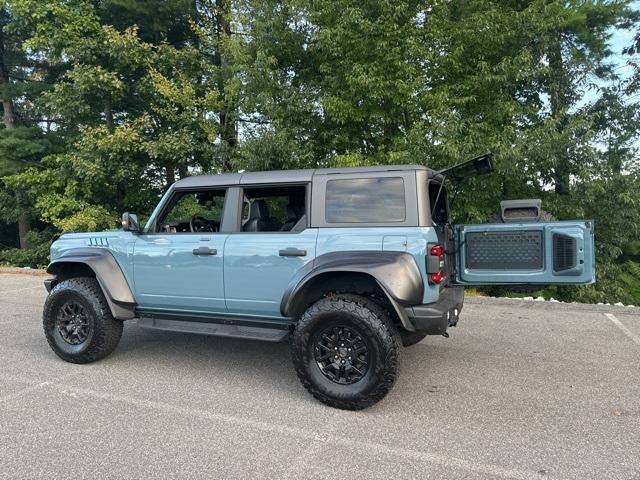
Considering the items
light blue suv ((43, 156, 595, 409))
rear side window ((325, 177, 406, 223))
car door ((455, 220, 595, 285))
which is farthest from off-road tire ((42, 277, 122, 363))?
car door ((455, 220, 595, 285))

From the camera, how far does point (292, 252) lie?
4047 mm

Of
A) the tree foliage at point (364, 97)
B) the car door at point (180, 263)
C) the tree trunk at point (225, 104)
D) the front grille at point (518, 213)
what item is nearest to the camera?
the front grille at point (518, 213)

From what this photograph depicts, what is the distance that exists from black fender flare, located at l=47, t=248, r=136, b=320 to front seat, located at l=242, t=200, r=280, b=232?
141cm

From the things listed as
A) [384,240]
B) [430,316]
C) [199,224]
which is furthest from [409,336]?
[199,224]

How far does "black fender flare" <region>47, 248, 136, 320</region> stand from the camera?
476 centimetres

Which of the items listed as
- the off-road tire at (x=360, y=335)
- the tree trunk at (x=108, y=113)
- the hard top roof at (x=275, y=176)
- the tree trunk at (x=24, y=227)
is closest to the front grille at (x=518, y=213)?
the hard top roof at (x=275, y=176)

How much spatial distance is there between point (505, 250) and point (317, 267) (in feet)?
5.32

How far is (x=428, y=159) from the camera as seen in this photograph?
8.74 metres

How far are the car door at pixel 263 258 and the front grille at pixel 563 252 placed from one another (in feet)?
6.47

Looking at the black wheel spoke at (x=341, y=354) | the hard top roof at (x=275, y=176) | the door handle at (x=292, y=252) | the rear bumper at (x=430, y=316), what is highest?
the hard top roof at (x=275, y=176)

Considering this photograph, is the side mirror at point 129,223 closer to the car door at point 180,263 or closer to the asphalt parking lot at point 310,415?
the car door at point 180,263

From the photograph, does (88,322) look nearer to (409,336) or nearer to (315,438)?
(315,438)

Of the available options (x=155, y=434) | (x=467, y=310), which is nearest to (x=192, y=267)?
(x=155, y=434)

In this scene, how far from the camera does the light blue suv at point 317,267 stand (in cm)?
376
